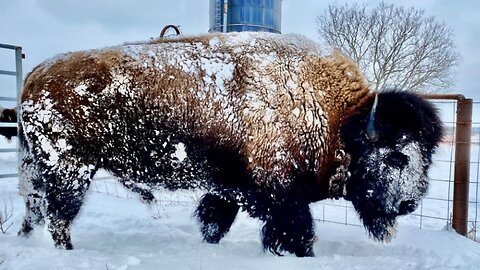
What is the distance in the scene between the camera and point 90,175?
3.69 m

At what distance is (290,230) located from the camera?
3496mm

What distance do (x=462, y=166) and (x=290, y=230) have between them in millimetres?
1991

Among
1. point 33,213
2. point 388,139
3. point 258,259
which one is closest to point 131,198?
point 33,213

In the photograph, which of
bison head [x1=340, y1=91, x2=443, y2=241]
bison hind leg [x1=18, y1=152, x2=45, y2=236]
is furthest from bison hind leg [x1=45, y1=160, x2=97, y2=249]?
bison head [x1=340, y1=91, x2=443, y2=241]

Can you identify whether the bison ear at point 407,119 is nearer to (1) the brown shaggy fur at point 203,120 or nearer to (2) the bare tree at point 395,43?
(1) the brown shaggy fur at point 203,120

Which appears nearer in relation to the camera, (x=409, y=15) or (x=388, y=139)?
(x=388, y=139)

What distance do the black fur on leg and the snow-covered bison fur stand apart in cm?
45

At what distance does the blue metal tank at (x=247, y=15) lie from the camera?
41.5 ft

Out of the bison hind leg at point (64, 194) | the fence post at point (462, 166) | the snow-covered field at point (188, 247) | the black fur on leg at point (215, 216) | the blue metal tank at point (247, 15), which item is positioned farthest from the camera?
the blue metal tank at point (247, 15)

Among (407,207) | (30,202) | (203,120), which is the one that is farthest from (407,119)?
(30,202)

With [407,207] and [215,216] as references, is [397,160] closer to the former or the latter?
[407,207]

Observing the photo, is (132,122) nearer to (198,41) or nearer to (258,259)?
(198,41)

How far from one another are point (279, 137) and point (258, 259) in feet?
2.98

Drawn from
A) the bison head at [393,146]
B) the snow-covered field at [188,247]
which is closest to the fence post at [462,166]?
the snow-covered field at [188,247]
